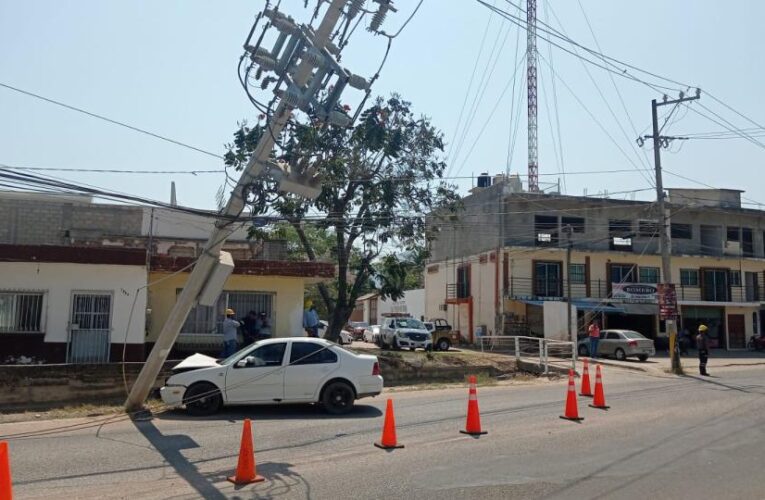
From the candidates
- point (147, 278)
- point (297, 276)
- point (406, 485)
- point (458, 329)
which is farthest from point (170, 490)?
point (458, 329)

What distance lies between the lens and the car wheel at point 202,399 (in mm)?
12836

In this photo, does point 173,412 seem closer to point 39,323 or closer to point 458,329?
point 39,323

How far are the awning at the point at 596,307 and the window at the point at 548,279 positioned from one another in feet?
4.49

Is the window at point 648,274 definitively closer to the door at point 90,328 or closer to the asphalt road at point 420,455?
the asphalt road at point 420,455

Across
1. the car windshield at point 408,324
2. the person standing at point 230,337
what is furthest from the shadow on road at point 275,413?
the car windshield at point 408,324

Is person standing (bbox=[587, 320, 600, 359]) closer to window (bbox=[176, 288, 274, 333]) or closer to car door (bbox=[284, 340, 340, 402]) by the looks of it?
window (bbox=[176, 288, 274, 333])

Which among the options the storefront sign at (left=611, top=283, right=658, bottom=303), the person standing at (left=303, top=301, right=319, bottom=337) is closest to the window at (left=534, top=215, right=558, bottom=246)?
the storefront sign at (left=611, top=283, right=658, bottom=303)

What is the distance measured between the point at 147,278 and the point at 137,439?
341 inches

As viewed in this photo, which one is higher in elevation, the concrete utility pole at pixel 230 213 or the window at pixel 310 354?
the concrete utility pole at pixel 230 213

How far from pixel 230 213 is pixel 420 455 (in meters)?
5.54

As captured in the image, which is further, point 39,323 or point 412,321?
point 412,321

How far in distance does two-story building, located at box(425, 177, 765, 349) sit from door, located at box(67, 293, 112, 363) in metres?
21.9

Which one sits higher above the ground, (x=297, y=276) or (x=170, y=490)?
(x=297, y=276)

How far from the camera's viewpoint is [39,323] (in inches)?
694
